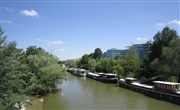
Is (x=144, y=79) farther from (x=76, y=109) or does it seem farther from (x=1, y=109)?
(x=1, y=109)

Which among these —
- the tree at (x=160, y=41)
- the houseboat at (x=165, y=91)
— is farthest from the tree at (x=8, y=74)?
the tree at (x=160, y=41)

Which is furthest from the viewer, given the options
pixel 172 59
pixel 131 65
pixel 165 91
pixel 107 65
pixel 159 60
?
pixel 107 65

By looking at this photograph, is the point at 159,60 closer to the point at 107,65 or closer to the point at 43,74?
the point at 43,74

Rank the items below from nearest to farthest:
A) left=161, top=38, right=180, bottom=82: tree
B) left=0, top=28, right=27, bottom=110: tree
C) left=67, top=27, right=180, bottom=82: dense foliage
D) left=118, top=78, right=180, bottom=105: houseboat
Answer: left=0, top=28, right=27, bottom=110: tree, left=118, top=78, right=180, bottom=105: houseboat, left=161, top=38, right=180, bottom=82: tree, left=67, top=27, right=180, bottom=82: dense foliage

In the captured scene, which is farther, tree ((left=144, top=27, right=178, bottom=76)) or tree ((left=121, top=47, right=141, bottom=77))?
tree ((left=121, top=47, right=141, bottom=77))

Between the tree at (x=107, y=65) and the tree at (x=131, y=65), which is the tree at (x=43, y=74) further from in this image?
the tree at (x=107, y=65)

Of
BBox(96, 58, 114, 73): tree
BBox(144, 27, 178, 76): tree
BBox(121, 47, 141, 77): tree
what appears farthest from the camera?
BBox(96, 58, 114, 73): tree

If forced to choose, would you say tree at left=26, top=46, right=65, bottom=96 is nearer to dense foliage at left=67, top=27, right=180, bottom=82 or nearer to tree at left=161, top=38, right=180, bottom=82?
tree at left=161, top=38, right=180, bottom=82

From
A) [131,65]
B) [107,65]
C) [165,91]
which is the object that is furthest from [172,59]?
[107,65]

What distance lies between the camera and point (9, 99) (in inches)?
429

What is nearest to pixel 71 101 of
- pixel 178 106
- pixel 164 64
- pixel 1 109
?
pixel 178 106

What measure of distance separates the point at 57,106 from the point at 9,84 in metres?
20.2

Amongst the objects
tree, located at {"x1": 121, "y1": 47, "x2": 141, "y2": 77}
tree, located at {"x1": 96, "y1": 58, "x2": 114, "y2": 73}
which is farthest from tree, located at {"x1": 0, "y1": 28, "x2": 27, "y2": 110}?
tree, located at {"x1": 96, "y1": 58, "x2": 114, "y2": 73}

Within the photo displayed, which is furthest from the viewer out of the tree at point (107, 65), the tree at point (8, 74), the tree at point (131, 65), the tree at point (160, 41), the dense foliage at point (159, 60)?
the tree at point (107, 65)
